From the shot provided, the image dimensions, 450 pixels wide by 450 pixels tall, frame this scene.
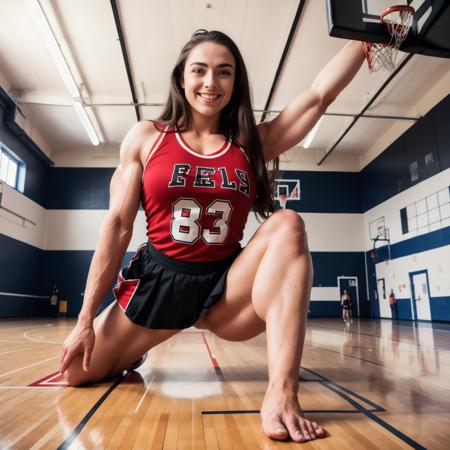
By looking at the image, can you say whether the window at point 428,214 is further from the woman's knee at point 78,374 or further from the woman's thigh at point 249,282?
the woman's knee at point 78,374

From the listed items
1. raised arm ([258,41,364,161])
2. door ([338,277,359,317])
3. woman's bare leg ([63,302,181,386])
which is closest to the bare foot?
woman's bare leg ([63,302,181,386])

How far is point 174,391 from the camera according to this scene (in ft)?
4.89

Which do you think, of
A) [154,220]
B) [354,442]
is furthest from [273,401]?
[154,220]

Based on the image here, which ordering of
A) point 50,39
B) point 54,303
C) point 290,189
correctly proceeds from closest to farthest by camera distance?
point 50,39 → point 54,303 → point 290,189

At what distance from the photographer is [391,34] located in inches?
69.5

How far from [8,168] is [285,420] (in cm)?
986

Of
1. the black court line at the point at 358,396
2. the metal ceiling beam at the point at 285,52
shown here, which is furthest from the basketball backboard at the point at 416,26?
the metal ceiling beam at the point at 285,52

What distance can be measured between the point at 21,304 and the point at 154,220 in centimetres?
981

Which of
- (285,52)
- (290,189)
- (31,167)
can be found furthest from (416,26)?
(290,189)

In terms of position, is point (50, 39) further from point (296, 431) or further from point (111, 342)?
point (296, 431)

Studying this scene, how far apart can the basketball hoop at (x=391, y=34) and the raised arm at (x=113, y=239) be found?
0.91 m

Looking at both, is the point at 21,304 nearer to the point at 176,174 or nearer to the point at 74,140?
the point at 74,140

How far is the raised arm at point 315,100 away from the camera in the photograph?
4.97ft

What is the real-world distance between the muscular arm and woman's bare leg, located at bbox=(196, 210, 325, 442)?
40cm
